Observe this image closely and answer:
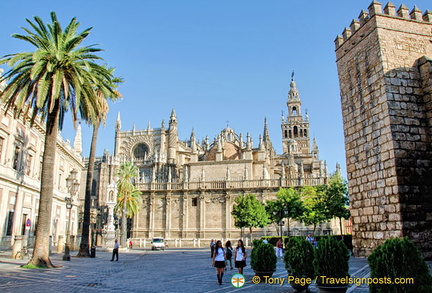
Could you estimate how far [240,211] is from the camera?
40094 mm

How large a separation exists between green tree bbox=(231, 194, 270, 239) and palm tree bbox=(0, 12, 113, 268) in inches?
1046

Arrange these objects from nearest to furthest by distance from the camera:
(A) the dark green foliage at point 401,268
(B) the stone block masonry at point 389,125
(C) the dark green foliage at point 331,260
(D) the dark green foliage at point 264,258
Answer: (A) the dark green foliage at point 401,268, (C) the dark green foliage at point 331,260, (D) the dark green foliage at point 264,258, (B) the stone block masonry at point 389,125

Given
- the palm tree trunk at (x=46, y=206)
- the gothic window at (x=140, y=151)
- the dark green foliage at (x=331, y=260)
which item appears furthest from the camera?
the gothic window at (x=140, y=151)

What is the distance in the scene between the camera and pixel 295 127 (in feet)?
306

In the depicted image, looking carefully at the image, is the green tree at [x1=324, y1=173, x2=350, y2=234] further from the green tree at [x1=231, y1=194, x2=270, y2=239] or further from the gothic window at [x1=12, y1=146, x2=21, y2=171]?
the gothic window at [x1=12, y1=146, x2=21, y2=171]

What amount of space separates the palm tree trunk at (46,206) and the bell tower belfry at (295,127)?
76.7 meters

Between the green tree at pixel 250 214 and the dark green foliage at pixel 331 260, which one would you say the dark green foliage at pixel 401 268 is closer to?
the dark green foliage at pixel 331 260

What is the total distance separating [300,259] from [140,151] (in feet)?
195

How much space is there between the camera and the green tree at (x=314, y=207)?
33225 mm

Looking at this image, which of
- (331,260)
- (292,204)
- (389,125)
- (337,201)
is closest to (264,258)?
(331,260)

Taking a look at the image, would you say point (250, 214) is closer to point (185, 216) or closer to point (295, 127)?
point (185, 216)

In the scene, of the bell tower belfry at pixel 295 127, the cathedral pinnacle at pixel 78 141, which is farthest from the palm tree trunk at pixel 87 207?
the bell tower belfry at pixel 295 127

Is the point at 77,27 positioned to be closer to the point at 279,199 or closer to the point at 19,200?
the point at 19,200

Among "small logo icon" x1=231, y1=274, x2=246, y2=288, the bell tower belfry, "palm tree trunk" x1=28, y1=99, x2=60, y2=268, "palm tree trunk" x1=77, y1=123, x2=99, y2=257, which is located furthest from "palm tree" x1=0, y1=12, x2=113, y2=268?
the bell tower belfry
